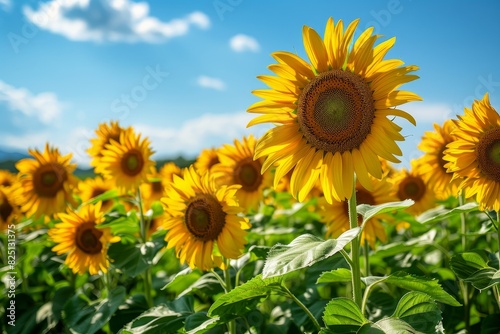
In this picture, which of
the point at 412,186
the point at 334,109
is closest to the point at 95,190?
the point at 412,186

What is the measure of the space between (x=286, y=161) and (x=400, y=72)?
2.15 ft

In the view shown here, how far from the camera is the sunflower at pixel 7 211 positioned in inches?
251

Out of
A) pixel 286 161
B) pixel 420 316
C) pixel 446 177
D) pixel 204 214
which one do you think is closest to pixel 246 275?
pixel 204 214

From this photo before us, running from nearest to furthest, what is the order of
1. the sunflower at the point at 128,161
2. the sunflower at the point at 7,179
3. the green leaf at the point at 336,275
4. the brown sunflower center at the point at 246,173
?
the green leaf at the point at 336,275 → the sunflower at the point at 128,161 → the brown sunflower center at the point at 246,173 → the sunflower at the point at 7,179

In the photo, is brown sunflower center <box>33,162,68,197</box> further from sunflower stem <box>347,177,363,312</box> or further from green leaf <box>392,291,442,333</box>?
green leaf <box>392,291,442,333</box>

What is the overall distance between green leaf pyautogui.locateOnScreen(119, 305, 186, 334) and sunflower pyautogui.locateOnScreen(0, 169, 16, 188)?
5.06m

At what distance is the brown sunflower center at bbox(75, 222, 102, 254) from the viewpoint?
4.49 metres

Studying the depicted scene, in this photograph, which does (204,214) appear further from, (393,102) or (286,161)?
(393,102)

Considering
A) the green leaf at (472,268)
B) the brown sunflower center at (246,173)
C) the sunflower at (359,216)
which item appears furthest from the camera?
the brown sunflower center at (246,173)

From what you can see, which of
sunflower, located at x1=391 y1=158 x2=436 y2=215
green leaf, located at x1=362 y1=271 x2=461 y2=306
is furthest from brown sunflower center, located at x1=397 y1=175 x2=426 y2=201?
green leaf, located at x1=362 y1=271 x2=461 y2=306

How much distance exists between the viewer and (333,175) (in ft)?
8.32

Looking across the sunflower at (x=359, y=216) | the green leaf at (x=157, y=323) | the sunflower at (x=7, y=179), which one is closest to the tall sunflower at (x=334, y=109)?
the green leaf at (x=157, y=323)

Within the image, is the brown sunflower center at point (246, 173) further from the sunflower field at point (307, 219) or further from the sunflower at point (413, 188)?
the sunflower at point (413, 188)

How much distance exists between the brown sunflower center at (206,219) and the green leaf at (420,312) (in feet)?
4.13
